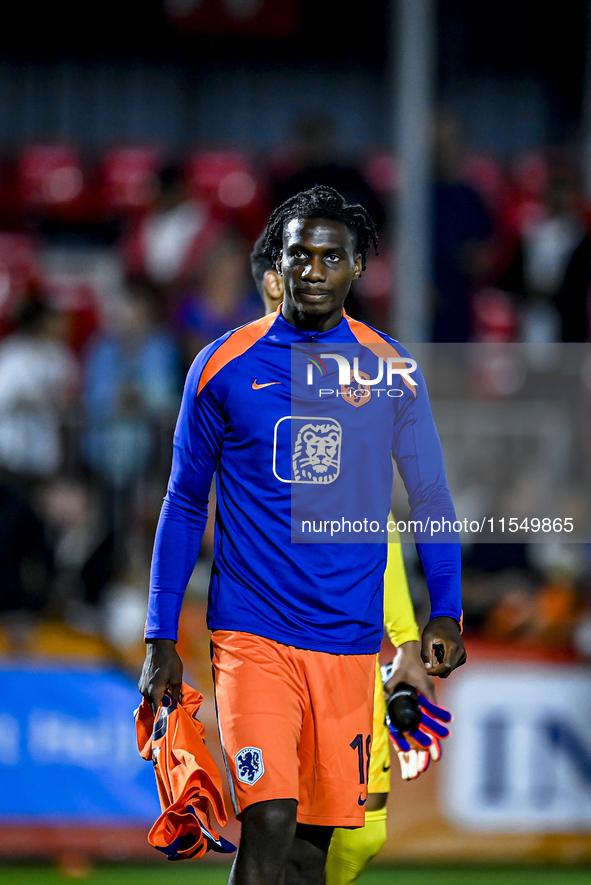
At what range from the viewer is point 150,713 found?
3.12 m

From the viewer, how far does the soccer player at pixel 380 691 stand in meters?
3.44

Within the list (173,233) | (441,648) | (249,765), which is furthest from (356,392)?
(173,233)

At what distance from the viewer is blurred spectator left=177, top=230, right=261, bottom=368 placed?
634cm

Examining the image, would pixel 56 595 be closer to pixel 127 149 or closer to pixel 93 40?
pixel 127 149

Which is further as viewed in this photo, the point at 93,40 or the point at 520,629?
the point at 93,40

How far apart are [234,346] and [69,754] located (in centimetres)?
347

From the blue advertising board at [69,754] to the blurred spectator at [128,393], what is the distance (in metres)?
1.07

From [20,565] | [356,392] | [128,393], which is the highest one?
[356,392]

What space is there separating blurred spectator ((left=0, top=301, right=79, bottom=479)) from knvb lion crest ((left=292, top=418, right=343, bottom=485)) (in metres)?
3.23

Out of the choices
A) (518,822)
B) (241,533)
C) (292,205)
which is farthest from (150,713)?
(518,822)

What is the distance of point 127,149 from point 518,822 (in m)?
7.64

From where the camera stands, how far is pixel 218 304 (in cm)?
649

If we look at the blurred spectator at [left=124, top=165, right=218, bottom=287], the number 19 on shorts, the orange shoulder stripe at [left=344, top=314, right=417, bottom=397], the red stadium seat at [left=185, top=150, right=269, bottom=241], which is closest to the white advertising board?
the number 19 on shorts

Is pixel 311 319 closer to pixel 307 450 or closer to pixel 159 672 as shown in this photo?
pixel 307 450
